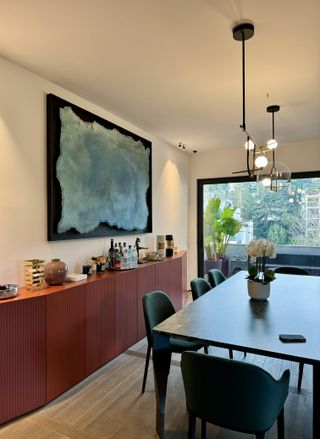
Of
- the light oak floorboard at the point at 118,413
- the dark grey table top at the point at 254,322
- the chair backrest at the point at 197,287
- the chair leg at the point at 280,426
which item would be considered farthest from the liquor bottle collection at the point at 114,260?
the chair leg at the point at 280,426

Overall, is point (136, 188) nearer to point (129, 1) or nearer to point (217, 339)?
point (129, 1)

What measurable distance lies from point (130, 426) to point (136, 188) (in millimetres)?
2844

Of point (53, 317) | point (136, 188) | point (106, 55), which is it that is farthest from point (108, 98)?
point (53, 317)

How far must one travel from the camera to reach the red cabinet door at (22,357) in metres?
2.21

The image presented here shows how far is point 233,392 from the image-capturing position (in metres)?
1.41

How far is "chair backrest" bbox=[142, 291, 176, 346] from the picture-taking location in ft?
8.14

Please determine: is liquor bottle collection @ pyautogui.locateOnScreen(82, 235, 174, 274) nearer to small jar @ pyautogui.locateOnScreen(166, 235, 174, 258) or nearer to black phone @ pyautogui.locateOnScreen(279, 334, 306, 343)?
small jar @ pyautogui.locateOnScreen(166, 235, 174, 258)

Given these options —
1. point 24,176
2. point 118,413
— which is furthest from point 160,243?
point 118,413

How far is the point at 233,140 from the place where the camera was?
17.5ft

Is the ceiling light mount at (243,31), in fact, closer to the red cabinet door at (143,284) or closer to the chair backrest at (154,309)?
the chair backrest at (154,309)

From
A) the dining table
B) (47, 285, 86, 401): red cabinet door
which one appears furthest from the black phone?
(47, 285, 86, 401): red cabinet door

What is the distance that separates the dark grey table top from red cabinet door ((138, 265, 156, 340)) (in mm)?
1131

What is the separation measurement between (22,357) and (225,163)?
485 cm

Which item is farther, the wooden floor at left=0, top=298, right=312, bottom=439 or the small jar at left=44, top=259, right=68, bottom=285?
the small jar at left=44, top=259, right=68, bottom=285
